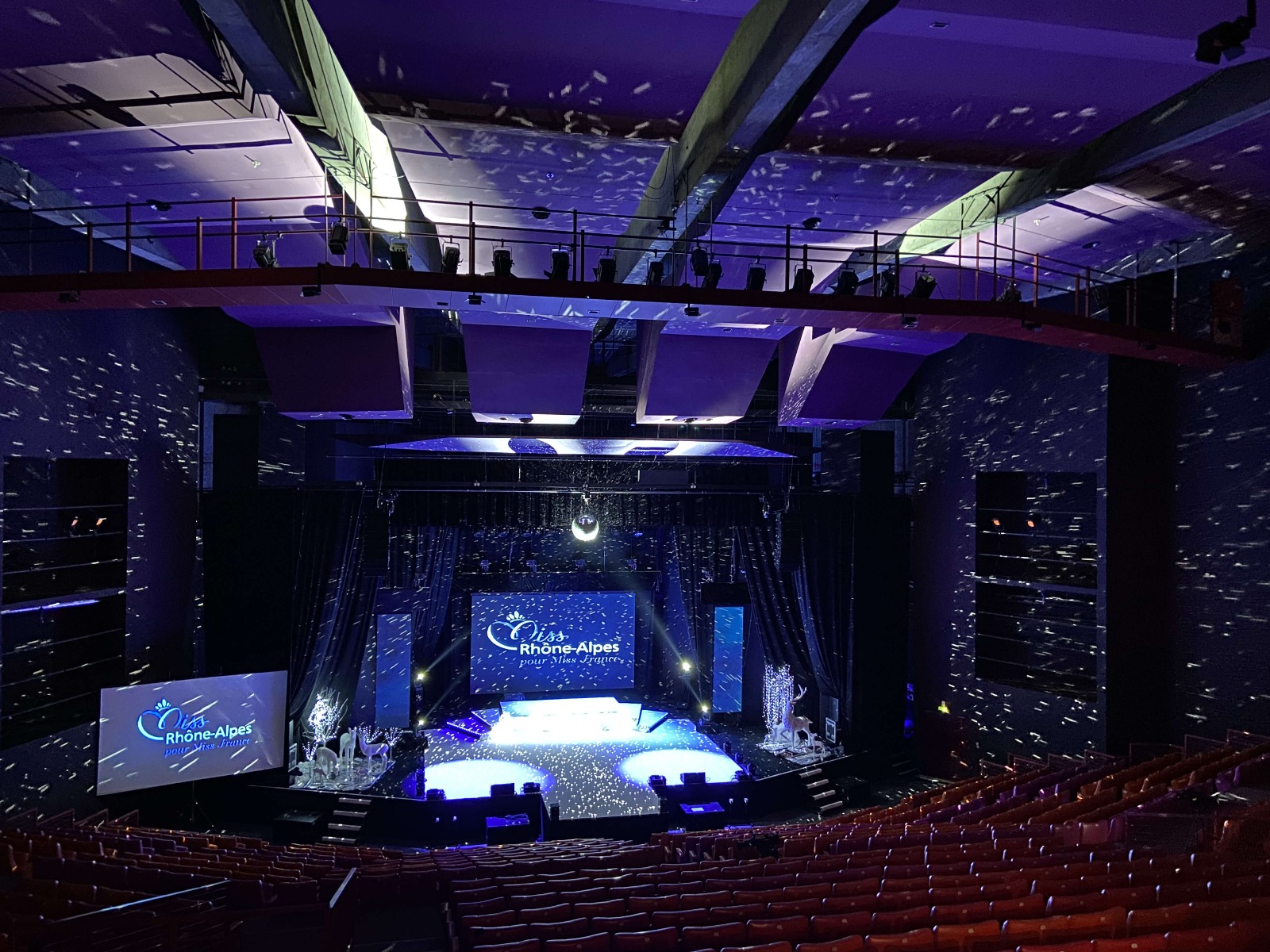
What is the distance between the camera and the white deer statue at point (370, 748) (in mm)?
12695

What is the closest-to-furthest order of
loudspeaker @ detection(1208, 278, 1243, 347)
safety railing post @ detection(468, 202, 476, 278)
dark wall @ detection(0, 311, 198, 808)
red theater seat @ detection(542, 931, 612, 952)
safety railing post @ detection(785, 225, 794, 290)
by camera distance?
red theater seat @ detection(542, 931, 612, 952), safety railing post @ detection(468, 202, 476, 278), safety railing post @ detection(785, 225, 794, 290), dark wall @ detection(0, 311, 198, 808), loudspeaker @ detection(1208, 278, 1243, 347)

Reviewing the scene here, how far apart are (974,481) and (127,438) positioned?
40.7 feet

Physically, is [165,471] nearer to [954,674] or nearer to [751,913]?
[751,913]

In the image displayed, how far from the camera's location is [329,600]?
42.5 ft

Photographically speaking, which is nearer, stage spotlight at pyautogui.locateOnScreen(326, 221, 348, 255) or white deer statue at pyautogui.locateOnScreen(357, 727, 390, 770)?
stage spotlight at pyautogui.locateOnScreen(326, 221, 348, 255)

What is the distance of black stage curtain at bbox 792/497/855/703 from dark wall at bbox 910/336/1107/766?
1.18 meters

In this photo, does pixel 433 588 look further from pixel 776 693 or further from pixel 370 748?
pixel 776 693

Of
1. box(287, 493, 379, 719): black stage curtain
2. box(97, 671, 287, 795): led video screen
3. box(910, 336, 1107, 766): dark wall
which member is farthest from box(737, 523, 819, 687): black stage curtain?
box(97, 671, 287, 795): led video screen

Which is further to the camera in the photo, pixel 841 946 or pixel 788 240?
pixel 788 240

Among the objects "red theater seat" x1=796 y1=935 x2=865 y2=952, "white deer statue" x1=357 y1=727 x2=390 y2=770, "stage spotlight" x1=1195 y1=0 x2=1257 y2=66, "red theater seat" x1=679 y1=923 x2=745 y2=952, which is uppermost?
Answer: "stage spotlight" x1=1195 y1=0 x2=1257 y2=66

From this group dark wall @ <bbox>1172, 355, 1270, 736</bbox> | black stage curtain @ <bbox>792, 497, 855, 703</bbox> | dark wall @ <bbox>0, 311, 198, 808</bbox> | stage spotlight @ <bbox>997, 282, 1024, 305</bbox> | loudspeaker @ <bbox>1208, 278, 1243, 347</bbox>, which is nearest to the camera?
stage spotlight @ <bbox>997, 282, 1024, 305</bbox>

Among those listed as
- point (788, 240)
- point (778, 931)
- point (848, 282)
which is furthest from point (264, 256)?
point (778, 931)

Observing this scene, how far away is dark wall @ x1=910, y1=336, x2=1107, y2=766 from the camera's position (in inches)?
416

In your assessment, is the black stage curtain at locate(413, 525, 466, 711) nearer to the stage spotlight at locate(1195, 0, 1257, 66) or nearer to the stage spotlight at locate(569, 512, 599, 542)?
the stage spotlight at locate(569, 512, 599, 542)
